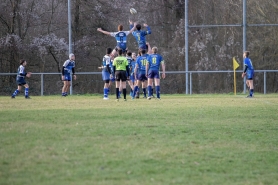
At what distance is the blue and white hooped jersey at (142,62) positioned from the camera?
86.5 ft

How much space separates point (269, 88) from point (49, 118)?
24336 mm

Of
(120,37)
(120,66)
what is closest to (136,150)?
(120,66)

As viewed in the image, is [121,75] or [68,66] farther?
[68,66]

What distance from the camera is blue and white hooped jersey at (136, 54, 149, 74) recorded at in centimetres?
2638

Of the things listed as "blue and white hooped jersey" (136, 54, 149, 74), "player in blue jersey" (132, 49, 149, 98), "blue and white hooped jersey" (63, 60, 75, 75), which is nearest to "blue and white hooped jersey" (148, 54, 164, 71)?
"blue and white hooped jersey" (136, 54, 149, 74)

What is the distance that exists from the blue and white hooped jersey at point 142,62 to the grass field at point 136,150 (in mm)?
11103

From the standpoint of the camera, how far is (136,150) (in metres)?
9.81

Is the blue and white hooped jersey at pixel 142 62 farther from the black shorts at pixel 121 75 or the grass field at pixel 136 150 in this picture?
the grass field at pixel 136 150

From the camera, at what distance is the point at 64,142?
10.5 m

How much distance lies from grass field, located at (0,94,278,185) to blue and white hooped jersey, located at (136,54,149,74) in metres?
11.1

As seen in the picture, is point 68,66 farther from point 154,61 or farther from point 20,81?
point 154,61

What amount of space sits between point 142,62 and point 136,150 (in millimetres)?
16964

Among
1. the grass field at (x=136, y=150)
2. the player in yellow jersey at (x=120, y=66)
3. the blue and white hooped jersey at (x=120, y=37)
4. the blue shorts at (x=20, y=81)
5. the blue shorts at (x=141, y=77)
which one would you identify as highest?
the blue and white hooped jersey at (x=120, y=37)

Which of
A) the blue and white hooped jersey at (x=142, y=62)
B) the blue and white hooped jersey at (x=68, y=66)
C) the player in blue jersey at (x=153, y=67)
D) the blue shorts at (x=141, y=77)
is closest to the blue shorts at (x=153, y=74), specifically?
the player in blue jersey at (x=153, y=67)
